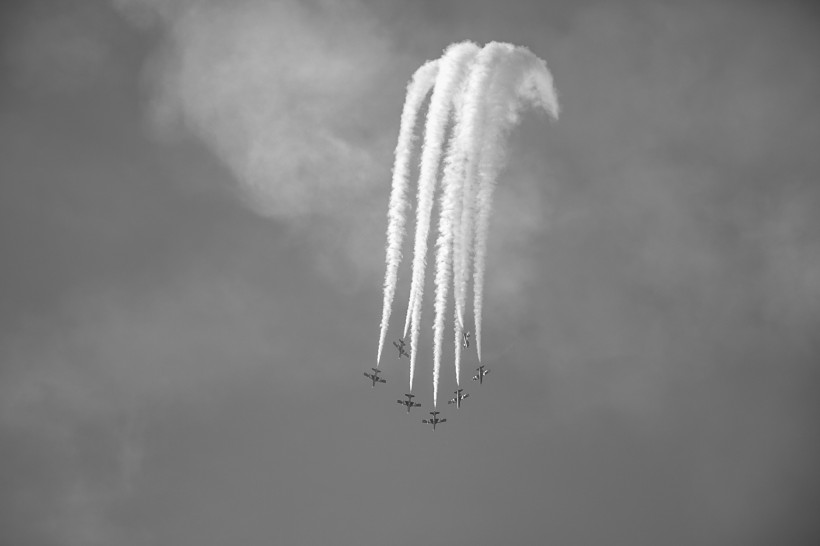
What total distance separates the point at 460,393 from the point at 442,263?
17477 mm

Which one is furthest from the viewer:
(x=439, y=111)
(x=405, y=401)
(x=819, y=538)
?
(x=819, y=538)

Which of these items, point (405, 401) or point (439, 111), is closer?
point (439, 111)

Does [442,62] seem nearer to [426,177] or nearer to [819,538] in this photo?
[426,177]

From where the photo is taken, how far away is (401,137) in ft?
208

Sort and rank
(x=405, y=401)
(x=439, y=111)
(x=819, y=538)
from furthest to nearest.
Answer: (x=819, y=538), (x=405, y=401), (x=439, y=111)

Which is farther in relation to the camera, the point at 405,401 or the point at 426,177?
the point at 405,401

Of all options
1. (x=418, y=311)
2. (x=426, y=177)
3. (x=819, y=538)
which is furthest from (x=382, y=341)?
(x=819, y=538)

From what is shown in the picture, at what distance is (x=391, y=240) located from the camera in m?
63.4

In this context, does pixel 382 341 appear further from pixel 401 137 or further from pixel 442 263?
pixel 401 137

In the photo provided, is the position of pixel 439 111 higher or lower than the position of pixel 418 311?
higher

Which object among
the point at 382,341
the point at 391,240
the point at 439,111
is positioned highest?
the point at 439,111

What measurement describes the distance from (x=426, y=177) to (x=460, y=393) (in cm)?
2187

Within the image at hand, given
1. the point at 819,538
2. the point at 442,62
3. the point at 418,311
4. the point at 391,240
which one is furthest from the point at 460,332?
the point at 819,538

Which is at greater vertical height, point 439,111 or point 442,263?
point 439,111
